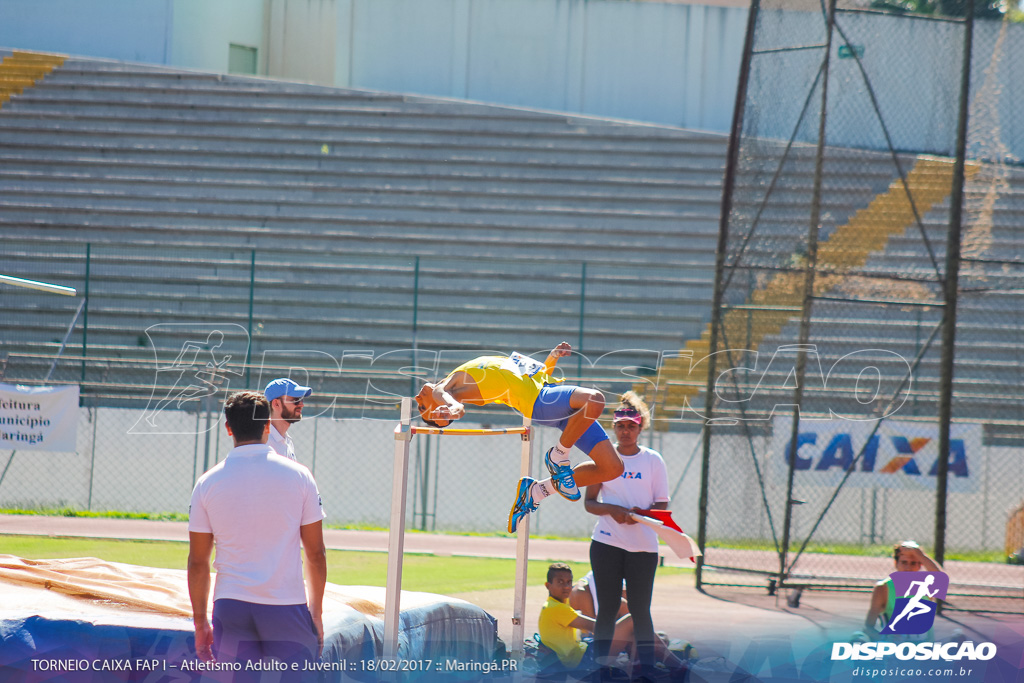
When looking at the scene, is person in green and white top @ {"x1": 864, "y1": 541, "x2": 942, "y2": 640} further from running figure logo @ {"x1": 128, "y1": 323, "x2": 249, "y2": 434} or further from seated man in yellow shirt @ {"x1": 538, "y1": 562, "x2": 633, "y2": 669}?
running figure logo @ {"x1": 128, "y1": 323, "x2": 249, "y2": 434}

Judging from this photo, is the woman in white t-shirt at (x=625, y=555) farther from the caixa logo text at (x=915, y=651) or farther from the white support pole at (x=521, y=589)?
the caixa logo text at (x=915, y=651)

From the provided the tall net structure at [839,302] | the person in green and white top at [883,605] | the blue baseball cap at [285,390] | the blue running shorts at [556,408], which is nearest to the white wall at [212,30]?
the tall net structure at [839,302]

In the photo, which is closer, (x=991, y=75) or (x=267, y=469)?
(x=267, y=469)

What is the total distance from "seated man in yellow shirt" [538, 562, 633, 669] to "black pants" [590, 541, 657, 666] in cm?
14

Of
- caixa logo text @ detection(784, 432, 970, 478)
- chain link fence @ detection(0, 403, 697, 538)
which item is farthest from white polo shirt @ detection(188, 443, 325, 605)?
chain link fence @ detection(0, 403, 697, 538)

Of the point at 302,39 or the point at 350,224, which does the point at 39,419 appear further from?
the point at 302,39

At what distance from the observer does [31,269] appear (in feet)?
53.3

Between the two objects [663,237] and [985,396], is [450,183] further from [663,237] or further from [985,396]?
[985,396]

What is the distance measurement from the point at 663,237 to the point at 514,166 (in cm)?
355

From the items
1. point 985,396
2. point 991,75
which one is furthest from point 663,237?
point 991,75

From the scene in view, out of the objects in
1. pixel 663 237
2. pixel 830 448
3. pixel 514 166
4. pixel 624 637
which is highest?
pixel 514 166

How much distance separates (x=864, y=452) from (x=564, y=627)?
4599mm

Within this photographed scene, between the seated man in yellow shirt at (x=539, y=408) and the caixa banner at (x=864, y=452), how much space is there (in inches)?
161

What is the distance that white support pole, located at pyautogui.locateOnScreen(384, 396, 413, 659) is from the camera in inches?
194
